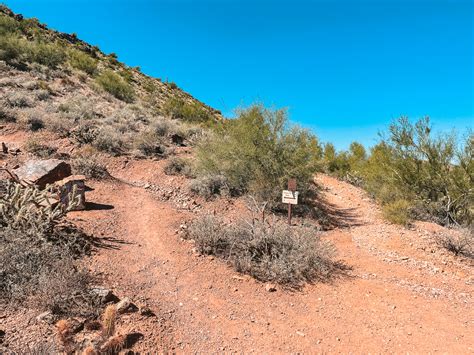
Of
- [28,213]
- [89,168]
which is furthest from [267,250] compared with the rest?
[89,168]

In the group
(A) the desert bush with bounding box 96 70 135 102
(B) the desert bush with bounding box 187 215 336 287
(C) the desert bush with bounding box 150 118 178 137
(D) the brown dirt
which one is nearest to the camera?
(D) the brown dirt

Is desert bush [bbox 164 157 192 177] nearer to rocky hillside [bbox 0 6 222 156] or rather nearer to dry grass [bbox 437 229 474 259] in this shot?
rocky hillside [bbox 0 6 222 156]

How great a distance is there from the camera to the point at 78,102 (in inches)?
642

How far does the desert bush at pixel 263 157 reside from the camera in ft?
31.1

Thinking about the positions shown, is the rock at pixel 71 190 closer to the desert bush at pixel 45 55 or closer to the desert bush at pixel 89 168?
the desert bush at pixel 89 168

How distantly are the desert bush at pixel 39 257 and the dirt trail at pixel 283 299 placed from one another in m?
0.56

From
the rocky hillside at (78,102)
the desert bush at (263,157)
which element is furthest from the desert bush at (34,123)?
the desert bush at (263,157)

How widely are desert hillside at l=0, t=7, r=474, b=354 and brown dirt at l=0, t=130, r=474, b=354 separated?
2cm

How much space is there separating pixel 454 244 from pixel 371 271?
252 centimetres

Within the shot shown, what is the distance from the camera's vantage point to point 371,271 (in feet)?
19.5

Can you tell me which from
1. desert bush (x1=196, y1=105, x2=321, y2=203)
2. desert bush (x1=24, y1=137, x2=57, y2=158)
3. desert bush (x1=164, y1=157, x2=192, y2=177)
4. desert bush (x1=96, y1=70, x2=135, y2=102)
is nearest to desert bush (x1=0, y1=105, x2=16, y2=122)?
desert bush (x1=24, y1=137, x2=57, y2=158)

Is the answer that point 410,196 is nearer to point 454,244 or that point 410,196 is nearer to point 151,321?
point 454,244

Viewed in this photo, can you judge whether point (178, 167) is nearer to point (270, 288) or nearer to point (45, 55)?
point (270, 288)

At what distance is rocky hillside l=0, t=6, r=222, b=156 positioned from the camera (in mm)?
12008
